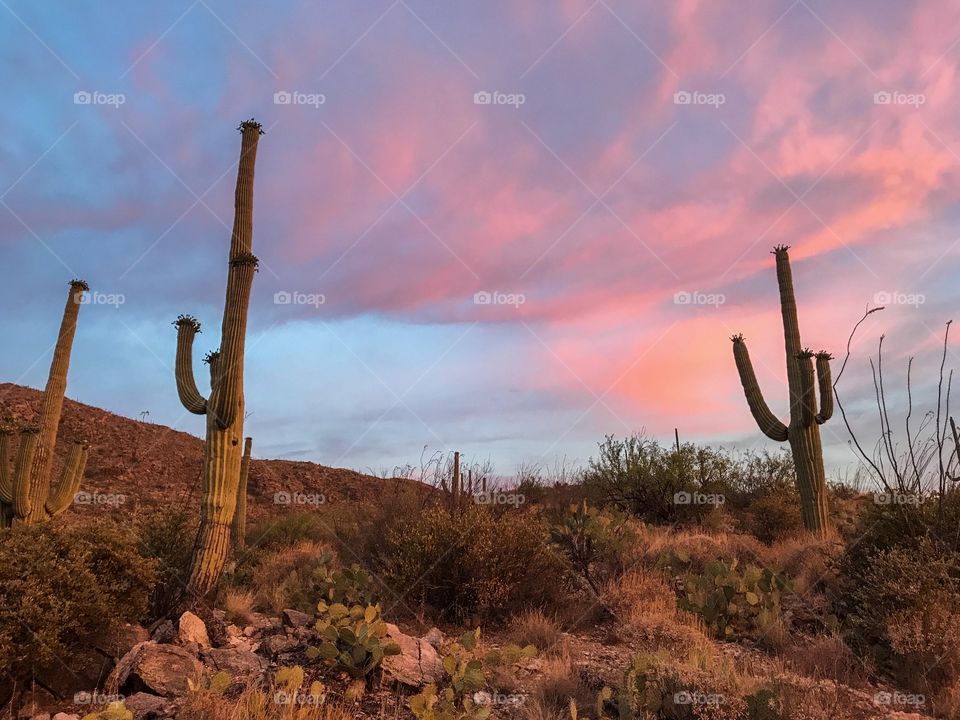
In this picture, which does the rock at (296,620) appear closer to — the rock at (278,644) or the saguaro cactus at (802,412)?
the rock at (278,644)

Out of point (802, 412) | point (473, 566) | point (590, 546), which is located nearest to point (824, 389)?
point (802, 412)

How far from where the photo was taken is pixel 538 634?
7477mm

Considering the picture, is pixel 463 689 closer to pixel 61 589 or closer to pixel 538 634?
pixel 538 634

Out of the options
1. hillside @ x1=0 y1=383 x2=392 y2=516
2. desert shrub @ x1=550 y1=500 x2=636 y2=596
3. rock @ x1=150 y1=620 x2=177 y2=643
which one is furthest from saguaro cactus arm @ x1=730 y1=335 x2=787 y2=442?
hillside @ x1=0 y1=383 x2=392 y2=516

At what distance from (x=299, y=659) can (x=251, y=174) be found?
7.29m

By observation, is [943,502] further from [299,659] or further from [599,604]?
[299,659]

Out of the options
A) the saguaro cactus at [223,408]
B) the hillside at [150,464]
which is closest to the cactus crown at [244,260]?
the saguaro cactus at [223,408]

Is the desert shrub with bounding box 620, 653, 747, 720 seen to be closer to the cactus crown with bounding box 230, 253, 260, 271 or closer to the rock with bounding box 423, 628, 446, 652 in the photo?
the rock with bounding box 423, 628, 446, 652

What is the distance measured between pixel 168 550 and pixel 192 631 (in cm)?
209

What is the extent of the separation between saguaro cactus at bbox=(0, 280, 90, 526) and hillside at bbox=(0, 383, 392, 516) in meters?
12.7

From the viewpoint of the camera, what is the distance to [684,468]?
18.1 m

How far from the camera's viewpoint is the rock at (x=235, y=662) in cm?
600

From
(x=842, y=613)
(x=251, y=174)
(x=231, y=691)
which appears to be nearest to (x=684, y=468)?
(x=842, y=613)

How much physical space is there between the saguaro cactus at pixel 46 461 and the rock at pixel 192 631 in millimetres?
5423
